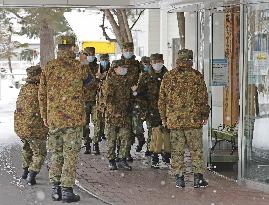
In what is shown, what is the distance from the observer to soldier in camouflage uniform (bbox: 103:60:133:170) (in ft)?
35.0

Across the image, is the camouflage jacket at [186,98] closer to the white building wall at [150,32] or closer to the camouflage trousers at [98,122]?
the camouflage trousers at [98,122]

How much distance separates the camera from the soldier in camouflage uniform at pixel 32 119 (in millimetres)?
9727

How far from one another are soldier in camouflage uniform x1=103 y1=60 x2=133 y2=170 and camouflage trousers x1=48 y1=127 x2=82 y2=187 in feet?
6.45

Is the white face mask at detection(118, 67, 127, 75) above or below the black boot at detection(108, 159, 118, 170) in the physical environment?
above

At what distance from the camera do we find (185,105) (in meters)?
A: 9.26

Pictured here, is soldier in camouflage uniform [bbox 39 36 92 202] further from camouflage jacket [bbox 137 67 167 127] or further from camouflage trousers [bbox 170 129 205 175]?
camouflage jacket [bbox 137 67 167 127]

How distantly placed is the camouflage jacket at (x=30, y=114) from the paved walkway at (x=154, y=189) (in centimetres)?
106

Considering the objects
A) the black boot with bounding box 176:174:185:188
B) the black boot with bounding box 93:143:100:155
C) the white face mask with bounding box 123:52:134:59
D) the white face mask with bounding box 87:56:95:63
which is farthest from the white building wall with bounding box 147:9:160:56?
the black boot with bounding box 176:174:185:188

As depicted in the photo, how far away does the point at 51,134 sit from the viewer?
8836mm

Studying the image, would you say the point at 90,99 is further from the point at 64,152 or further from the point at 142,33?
the point at 142,33

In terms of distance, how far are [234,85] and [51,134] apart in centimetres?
456

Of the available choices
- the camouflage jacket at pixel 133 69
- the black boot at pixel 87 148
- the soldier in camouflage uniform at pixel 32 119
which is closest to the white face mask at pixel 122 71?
the camouflage jacket at pixel 133 69

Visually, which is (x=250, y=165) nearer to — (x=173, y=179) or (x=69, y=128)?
(x=173, y=179)


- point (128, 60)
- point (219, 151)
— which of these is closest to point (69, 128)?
point (128, 60)
